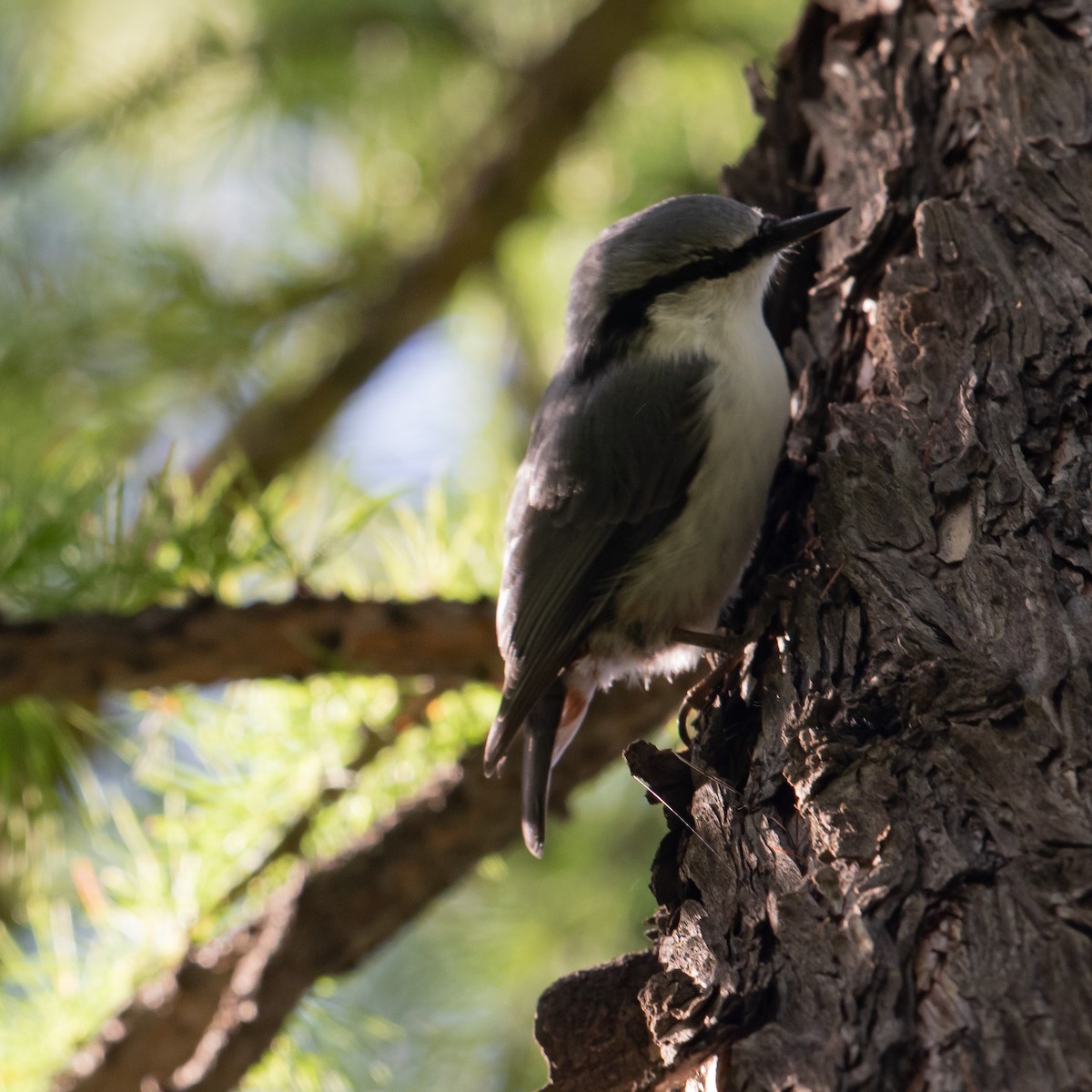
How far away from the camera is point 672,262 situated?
92.0 inches

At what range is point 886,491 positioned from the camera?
1585 millimetres

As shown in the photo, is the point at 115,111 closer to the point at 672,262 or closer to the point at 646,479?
the point at 672,262

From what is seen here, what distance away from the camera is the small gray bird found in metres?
2.08

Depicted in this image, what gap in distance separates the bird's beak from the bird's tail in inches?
34.0

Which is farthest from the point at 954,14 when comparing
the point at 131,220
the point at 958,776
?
the point at 131,220

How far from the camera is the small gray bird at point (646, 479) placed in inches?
82.0

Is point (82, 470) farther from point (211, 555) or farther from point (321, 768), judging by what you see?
point (321, 768)

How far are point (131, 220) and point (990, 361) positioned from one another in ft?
8.78

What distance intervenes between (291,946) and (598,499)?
915mm

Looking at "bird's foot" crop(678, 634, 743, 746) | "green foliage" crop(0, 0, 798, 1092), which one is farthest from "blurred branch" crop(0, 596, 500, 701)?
"bird's foot" crop(678, 634, 743, 746)

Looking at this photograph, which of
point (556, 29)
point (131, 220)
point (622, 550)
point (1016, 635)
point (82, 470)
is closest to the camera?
point (1016, 635)

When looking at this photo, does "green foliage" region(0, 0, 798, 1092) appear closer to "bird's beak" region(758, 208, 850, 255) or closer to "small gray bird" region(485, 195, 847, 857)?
"small gray bird" region(485, 195, 847, 857)

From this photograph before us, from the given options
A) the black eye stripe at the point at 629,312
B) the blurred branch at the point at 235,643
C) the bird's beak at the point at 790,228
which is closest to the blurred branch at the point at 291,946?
the blurred branch at the point at 235,643

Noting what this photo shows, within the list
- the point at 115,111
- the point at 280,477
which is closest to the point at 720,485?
the point at 280,477
